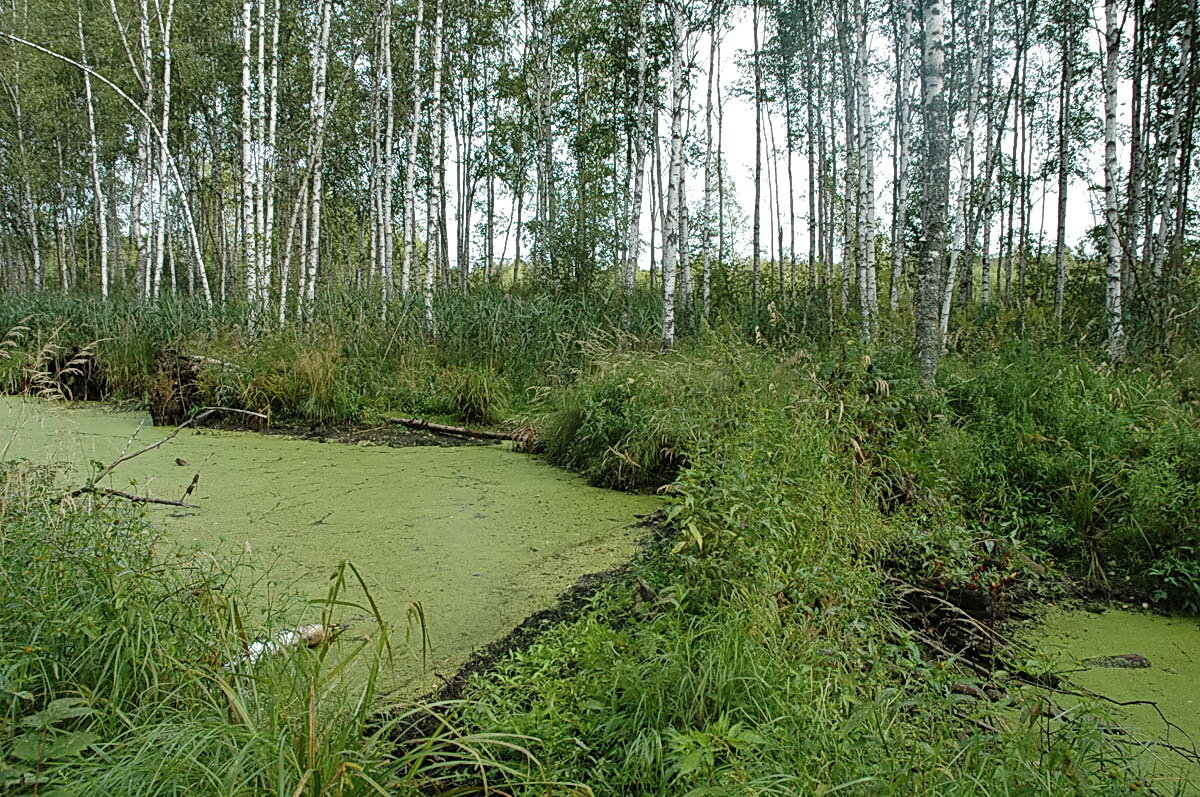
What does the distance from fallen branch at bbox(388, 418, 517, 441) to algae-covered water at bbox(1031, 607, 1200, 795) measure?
389 cm

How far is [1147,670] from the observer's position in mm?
2170

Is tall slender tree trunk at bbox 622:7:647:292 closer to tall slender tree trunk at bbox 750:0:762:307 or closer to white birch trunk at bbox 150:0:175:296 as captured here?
tall slender tree trunk at bbox 750:0:762:307

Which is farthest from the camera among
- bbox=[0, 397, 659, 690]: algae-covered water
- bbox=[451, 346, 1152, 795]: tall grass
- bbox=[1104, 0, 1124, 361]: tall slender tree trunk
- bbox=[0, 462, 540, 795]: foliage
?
bbox=[1104, 0, 1124, 361]: tall slender tree trunk

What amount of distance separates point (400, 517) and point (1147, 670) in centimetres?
311

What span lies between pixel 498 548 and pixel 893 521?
1.81m

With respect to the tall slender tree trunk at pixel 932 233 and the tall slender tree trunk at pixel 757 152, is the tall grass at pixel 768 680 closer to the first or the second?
the tall slender tree trunk at pixel 932 233

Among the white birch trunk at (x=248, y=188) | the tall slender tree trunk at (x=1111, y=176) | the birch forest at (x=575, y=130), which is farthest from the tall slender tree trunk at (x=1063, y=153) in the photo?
the white birch trunk at (x=248, y=188)

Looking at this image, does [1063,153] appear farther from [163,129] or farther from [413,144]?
[163,129]

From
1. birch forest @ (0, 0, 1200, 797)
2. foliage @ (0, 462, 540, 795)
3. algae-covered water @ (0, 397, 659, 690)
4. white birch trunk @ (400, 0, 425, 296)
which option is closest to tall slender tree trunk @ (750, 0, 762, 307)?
birch forest @ (0, 0, 1200, 797)

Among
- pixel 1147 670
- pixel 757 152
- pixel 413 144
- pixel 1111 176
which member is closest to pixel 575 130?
pixel 757 152

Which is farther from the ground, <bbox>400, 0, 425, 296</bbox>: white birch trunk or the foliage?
<bbox>400, 0, 425, 296</bbox>: white birch trunk

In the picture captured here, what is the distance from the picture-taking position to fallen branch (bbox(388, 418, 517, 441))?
18.7 feet

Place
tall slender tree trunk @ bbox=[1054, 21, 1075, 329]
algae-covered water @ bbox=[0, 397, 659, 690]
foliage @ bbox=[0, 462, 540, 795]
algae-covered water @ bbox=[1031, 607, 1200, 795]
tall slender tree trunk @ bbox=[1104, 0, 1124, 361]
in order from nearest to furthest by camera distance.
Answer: foliage @ bbox=[0, 462, 540, 795] < algae-covered water @ bbox=[1031, 607, 1200, 795] < algae-covered water @ bbox=[0, 397, 659, 690] < tall slender tree trunk @ bbox=[1104, 0, 1124, 361] < tall slender tree trunk @ bbox=[1054, 21, 1075, 329]

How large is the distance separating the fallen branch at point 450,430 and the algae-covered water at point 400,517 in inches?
18.3
